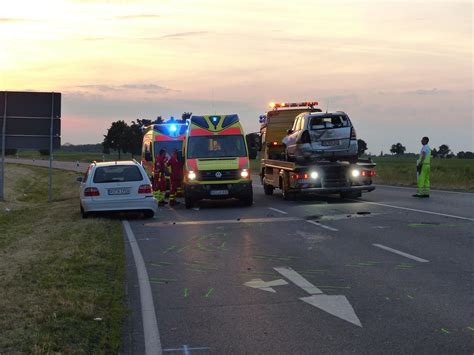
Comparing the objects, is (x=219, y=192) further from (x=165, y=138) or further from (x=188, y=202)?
(x=165, y=138)

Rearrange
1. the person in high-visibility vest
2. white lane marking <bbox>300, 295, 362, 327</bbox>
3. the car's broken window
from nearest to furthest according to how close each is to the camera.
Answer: white lane marking <bbox>300, 295, 362, 327</bbox>, the car's broken window, the person in high-visibility vest

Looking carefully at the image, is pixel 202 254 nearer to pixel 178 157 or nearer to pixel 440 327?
pixel 440 327

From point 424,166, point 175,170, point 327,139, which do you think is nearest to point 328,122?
point 327,139

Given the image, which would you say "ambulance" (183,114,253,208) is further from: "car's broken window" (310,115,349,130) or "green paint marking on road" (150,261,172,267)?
"green paint marking on road" (150,261,172,267)

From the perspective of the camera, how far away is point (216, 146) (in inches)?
780

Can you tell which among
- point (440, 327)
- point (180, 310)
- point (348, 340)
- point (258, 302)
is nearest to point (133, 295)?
point (180, 310)

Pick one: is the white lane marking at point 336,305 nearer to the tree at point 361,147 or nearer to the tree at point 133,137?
the tree at point 361,147

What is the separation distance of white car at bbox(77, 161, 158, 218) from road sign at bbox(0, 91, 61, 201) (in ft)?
25.3

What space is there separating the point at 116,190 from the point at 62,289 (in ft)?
28.2

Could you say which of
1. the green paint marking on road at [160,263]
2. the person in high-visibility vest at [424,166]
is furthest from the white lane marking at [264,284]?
the person in high-visibility vest at [424,166]

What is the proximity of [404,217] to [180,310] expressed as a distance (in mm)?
9494

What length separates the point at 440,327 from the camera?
575 cm

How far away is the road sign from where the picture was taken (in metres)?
23.2

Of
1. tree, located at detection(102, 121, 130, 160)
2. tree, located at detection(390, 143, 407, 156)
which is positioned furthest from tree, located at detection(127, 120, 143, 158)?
tree, located at detection(390, 143, 407, 156)
